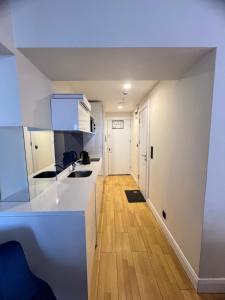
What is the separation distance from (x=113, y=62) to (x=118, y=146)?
4375 millimetres

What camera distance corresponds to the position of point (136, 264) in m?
1.81

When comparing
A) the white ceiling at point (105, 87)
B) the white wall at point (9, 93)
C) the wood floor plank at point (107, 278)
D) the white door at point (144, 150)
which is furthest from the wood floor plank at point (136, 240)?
the white ceiling at point (105, 87)

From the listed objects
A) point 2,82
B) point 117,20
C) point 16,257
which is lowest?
point 16,257

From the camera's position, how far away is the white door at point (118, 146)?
5652 mm

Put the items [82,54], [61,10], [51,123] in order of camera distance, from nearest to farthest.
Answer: [61,10], [82,54], [51,123]

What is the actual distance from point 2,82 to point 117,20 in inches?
38.2

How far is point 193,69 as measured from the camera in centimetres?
154

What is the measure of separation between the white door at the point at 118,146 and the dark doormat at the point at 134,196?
1773mm

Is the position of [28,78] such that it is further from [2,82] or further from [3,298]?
[3,298]

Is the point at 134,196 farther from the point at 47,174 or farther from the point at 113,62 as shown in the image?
the point at 113,62

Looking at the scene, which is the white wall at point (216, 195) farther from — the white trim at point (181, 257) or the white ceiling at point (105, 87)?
the white ceiling at point (105, 87)

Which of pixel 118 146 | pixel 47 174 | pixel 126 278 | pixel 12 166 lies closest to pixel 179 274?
pixel 126 278

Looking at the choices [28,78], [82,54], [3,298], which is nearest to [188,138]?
[82,54]

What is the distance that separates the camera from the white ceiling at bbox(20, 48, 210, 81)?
49.3 inches
